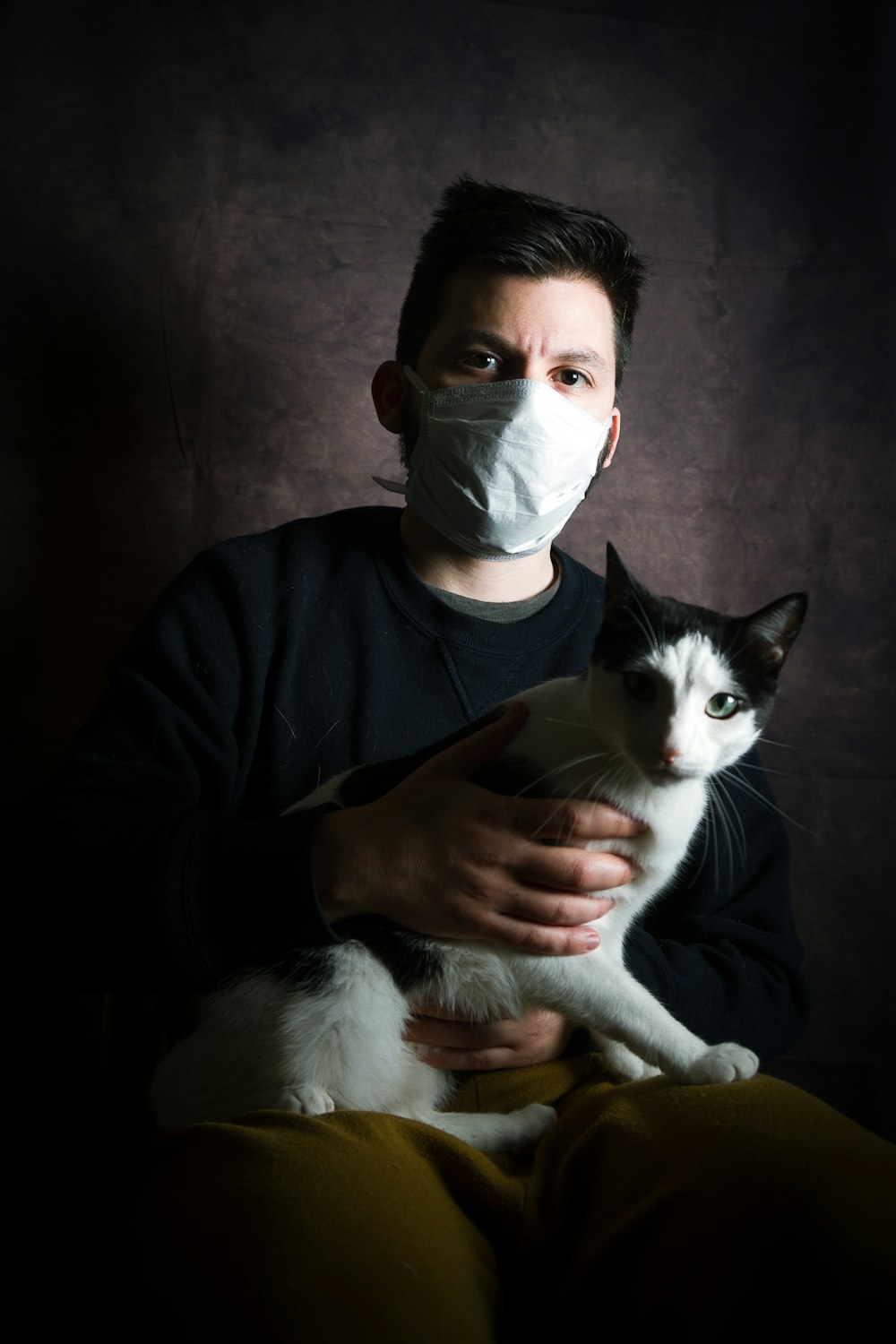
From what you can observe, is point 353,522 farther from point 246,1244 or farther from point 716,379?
point 246,1244

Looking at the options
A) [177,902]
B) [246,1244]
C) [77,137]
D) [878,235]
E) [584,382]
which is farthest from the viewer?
[878,235]

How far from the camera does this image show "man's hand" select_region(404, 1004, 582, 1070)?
1158 millimetres

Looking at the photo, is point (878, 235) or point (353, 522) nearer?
point (353, 522)

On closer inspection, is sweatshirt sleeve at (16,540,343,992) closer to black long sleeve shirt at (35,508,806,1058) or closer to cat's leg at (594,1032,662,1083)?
black long sleeve shirt at (35,508,806,1058)

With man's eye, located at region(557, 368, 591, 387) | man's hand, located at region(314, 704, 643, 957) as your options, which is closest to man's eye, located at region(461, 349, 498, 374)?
man's eye, located at region(557, 368, 591, 387)

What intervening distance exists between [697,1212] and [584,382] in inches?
47.3

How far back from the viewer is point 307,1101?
3.29ft

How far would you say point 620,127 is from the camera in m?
1.92

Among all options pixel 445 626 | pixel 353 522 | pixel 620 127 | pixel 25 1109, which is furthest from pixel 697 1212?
pixel 620 127

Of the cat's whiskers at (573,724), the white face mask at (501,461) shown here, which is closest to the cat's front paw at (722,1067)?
the cat's whiskers at (573,724)

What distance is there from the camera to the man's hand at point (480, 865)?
1017 mm

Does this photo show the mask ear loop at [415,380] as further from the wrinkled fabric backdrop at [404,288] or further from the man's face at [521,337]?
the wrinkled fabric backdrop at [404,288]

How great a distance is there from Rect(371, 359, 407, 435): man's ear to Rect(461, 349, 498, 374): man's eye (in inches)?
6.4

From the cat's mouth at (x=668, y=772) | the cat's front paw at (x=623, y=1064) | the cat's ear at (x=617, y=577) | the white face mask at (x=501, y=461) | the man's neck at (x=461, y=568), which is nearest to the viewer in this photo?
the cat's mouth at (x=668, y=772)
